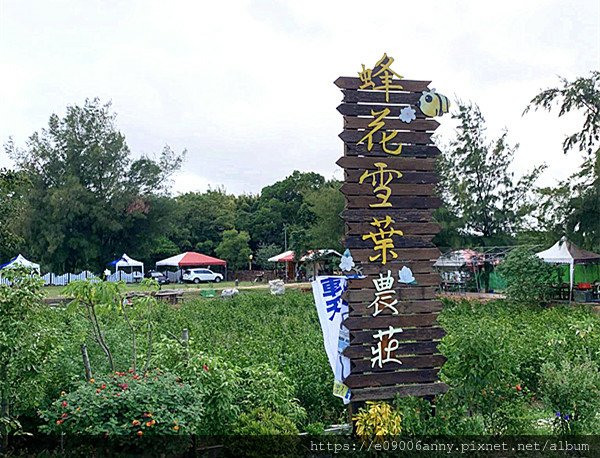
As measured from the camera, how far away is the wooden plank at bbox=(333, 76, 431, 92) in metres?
5.04

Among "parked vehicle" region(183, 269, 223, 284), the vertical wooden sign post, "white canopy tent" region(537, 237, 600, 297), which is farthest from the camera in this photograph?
"parked vehicle" region(183, 269, 223, 284)

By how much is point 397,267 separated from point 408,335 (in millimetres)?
583

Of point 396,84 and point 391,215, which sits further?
point 396,84

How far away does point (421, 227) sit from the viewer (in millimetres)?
5180

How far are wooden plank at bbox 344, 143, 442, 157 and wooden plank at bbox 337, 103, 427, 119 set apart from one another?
0.88ft

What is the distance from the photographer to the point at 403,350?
5.05 meters

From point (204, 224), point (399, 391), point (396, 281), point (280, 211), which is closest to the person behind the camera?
point (399, 391)

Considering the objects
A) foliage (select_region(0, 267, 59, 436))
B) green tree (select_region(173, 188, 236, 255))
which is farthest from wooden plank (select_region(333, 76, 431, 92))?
green tree (select_region(173, 188, 236, 255))

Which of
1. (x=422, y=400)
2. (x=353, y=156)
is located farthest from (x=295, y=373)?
(x=353, y=156)

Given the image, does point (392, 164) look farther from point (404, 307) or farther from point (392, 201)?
point (404, 307)

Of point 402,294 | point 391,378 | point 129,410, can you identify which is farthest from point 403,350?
point 129,410

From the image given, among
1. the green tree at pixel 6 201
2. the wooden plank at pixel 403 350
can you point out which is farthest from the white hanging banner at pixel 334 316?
the green tree at pixel 6 201

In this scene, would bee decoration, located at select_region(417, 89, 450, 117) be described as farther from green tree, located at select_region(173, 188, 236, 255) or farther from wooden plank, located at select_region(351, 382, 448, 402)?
green tree, located at select_region(173, 188, 236, 255)

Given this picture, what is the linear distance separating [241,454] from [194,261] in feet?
96.6
